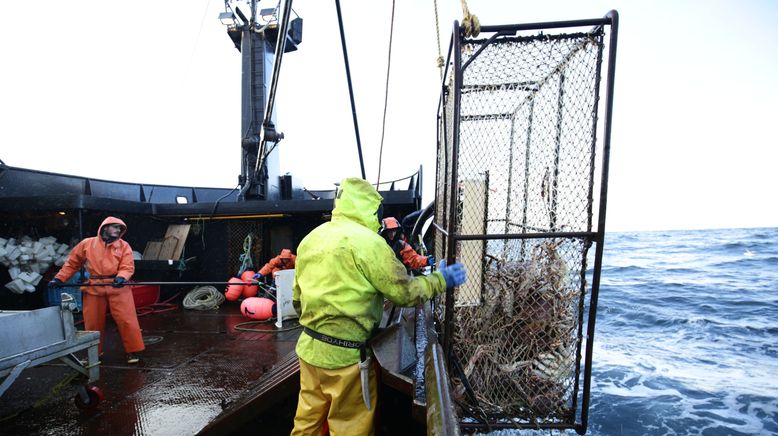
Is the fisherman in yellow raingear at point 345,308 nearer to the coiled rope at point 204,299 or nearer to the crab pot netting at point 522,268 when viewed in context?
the crab pot netting at point 522,268

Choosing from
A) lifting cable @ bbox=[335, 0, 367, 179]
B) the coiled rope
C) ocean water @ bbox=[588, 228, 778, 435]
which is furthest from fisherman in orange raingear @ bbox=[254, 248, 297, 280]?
ocean water @ bbox=[588, 228, 778, 435]

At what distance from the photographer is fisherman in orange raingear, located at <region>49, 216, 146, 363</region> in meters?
4.70

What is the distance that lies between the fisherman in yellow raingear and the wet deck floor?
162 cm

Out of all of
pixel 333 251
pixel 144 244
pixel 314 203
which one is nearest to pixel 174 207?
pixel 144 244

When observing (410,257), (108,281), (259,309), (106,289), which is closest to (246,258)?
(259,309)

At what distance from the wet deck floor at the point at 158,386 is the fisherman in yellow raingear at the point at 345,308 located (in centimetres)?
162

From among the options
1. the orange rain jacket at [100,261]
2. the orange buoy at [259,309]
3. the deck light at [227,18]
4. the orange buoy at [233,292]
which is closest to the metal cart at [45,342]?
the orange rain jacket at [100,261]

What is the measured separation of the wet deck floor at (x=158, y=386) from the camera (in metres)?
3.28

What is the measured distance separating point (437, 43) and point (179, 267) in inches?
286

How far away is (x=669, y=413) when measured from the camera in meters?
6.66

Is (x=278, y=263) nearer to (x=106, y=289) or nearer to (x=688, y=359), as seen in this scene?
(x=106, y=289)

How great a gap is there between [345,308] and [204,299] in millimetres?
7038

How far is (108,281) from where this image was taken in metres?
4.82

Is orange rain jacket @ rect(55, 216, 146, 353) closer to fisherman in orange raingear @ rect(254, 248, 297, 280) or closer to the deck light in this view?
fisherman in orange raingear @ rect(254, 248, 297, 280)
